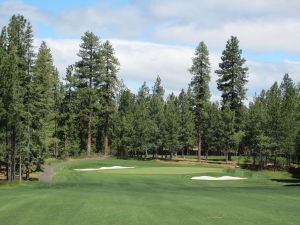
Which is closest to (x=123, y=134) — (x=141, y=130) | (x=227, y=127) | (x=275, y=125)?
(x=141, y=130)

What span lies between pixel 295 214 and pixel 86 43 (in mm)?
64666

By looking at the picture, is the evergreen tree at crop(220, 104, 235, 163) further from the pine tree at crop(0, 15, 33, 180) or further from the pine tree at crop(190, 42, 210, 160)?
the pine tree at crop(0, 15, 33, 180)

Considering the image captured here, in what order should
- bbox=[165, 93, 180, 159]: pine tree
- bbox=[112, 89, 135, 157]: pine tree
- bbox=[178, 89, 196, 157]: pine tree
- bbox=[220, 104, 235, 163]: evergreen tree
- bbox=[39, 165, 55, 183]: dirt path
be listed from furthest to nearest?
bbox=[178, 89, 196, 157]: pine tree, bbox=[165, 93, 180, 159]: pine tree, bbox=[112, 89, 135, 157]: pine tree, bbox=[220, 104, 235, 163]: evergreen tree, bbox=[39, 165, 55, 183]: dirt path

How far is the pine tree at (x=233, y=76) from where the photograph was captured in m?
77.6

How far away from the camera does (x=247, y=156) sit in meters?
67.4

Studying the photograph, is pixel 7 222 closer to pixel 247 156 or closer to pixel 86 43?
pixel 247 156

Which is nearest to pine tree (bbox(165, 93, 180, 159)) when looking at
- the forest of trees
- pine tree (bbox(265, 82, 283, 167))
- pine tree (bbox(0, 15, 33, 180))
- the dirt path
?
the forest of trees

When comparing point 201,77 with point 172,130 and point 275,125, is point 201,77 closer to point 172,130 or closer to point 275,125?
point 172,130

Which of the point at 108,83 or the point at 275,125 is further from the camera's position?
the point at 108,83

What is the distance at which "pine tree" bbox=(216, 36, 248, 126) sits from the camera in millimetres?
77625

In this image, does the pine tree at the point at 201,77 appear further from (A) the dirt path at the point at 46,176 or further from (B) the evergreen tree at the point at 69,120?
(A) the dirt path at the point at 46,176

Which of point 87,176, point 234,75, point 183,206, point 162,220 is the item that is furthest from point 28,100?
point 234,75

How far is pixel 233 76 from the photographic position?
78.1 metres

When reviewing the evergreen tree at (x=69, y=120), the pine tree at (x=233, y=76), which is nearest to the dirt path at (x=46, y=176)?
the evergreen tree at (x=69, y=120)
